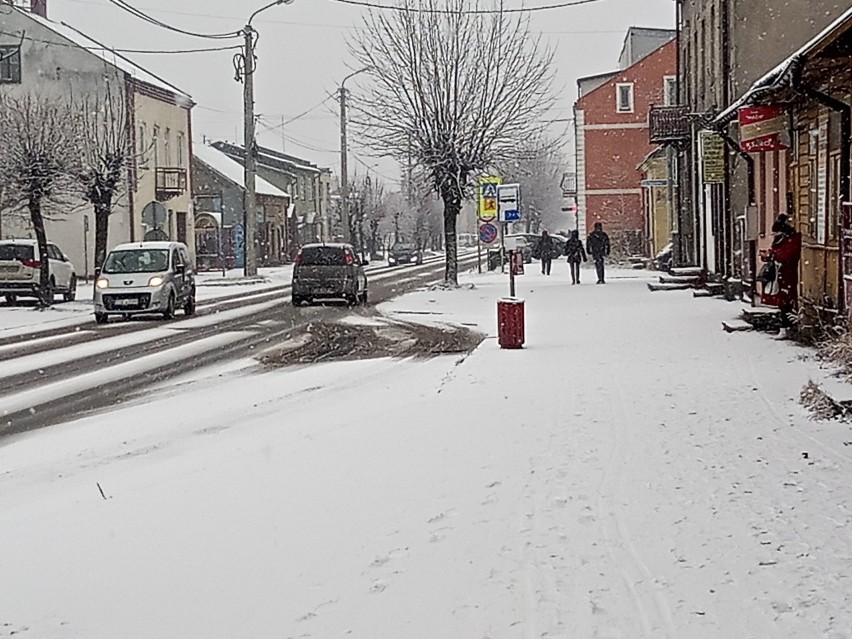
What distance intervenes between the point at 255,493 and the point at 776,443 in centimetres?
347

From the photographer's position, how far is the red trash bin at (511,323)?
15.9 metres

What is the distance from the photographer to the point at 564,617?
4.91 meters

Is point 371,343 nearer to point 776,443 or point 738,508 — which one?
point 776,443

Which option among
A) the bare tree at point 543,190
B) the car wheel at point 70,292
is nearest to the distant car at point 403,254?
the bare tree at point 543,190

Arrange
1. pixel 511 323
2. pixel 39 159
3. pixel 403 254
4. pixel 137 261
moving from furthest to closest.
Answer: pixel 403 254
pixel 39 159
pixel 137 261
pixel 511 323

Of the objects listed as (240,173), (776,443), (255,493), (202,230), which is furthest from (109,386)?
(240,173)

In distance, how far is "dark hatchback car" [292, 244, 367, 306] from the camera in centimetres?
2917

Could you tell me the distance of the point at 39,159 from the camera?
30.6 metres

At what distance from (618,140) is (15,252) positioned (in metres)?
35.9

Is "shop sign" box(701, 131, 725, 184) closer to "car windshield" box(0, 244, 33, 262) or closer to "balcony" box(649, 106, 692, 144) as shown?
"balcony" box(649, 106, 692, 144)

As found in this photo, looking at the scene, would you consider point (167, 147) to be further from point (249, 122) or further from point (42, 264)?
point (42, 264)

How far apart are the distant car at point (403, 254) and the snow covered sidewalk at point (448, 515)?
5862 centimetres

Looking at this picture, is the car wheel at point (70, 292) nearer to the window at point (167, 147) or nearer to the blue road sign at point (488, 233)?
the blue road sign at point (488, 233)

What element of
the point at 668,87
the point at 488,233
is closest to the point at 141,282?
the point at 488,233
